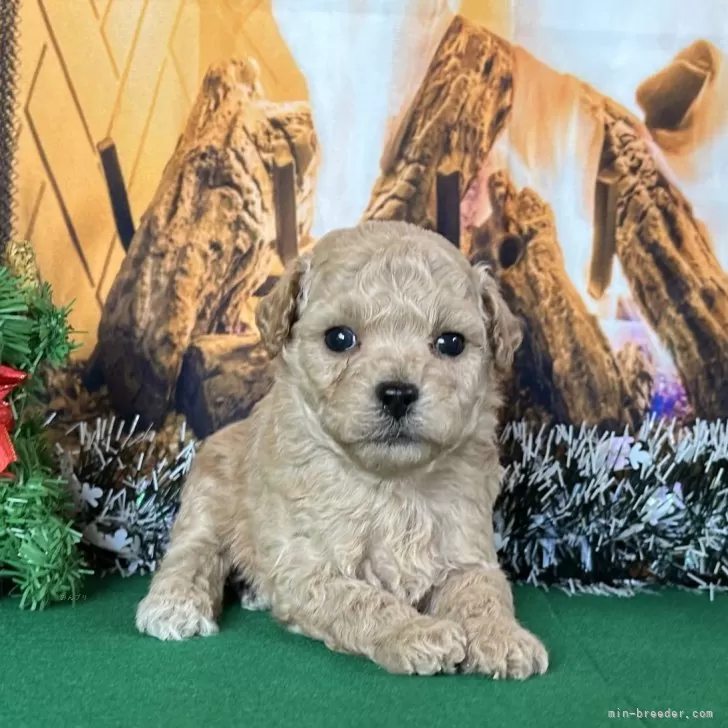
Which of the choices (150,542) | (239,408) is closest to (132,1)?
(239,408)

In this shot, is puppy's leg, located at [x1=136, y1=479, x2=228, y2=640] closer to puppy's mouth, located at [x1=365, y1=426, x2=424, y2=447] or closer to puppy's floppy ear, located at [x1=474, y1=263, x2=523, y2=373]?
puppy's mouth, located at [x1=365, y1=426, x2=424, y2=447]

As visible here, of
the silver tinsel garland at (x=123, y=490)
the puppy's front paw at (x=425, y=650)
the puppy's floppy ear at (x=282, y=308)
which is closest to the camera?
the puppy's front paw at (x=425, y=650)

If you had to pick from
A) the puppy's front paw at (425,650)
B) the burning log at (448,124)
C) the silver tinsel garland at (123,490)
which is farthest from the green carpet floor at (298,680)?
the burning log at (448,124)

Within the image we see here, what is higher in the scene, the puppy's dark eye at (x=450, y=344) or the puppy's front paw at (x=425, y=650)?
the puppy's dark eye at (x=450, y=344)

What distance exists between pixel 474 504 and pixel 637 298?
36.1 inches

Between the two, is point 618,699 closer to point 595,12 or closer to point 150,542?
point 150,542

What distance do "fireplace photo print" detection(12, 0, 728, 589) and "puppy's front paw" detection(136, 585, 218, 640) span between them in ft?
1.84

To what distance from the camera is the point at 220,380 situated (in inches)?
108

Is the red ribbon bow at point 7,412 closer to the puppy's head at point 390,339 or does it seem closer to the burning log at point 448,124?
the puppy's head at point 390,339

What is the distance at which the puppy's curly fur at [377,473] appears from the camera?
6.42 ft

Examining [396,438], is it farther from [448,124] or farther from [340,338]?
[448,124]

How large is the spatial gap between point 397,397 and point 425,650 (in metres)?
0.51

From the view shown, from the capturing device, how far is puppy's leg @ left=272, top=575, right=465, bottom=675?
1.83 meters

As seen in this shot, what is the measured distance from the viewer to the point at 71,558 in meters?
2.34
